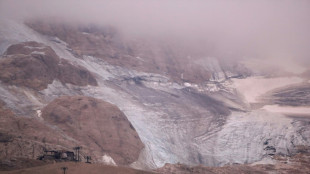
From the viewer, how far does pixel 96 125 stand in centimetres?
4612

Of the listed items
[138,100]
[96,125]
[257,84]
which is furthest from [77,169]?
[257,84]

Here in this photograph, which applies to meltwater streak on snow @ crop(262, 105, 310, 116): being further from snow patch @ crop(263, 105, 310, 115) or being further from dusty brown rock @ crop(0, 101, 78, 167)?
dusty brown rock @ crop(0, 101, 78, 167)

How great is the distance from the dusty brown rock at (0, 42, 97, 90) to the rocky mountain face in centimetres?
15

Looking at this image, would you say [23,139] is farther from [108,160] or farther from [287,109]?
[287,109]

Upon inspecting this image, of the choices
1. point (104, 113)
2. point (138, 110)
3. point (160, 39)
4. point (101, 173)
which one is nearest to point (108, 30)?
point (160, 39)

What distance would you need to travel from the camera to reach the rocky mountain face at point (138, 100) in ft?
148

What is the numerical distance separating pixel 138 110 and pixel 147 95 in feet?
20.7

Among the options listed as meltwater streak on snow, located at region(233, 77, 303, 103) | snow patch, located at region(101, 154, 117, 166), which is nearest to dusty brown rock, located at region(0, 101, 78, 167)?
snow patch, located at region(101, 154, 117, 166)

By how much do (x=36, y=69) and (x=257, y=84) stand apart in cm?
3749

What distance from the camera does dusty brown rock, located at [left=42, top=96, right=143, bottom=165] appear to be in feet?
143

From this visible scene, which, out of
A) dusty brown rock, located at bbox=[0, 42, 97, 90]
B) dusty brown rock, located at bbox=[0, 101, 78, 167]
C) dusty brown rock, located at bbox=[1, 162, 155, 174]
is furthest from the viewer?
dusty brown rock, located at bbox=[0, 42, 97, 90]

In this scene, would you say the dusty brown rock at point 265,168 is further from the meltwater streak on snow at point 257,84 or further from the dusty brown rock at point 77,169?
the meltwater streak on snow at point 257,84

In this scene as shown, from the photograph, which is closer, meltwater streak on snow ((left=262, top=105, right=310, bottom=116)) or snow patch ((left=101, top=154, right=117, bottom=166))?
snow patch ((left=101, top=154, right=117, bottom=166))

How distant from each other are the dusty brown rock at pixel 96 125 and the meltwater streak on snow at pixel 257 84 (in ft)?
91.1
